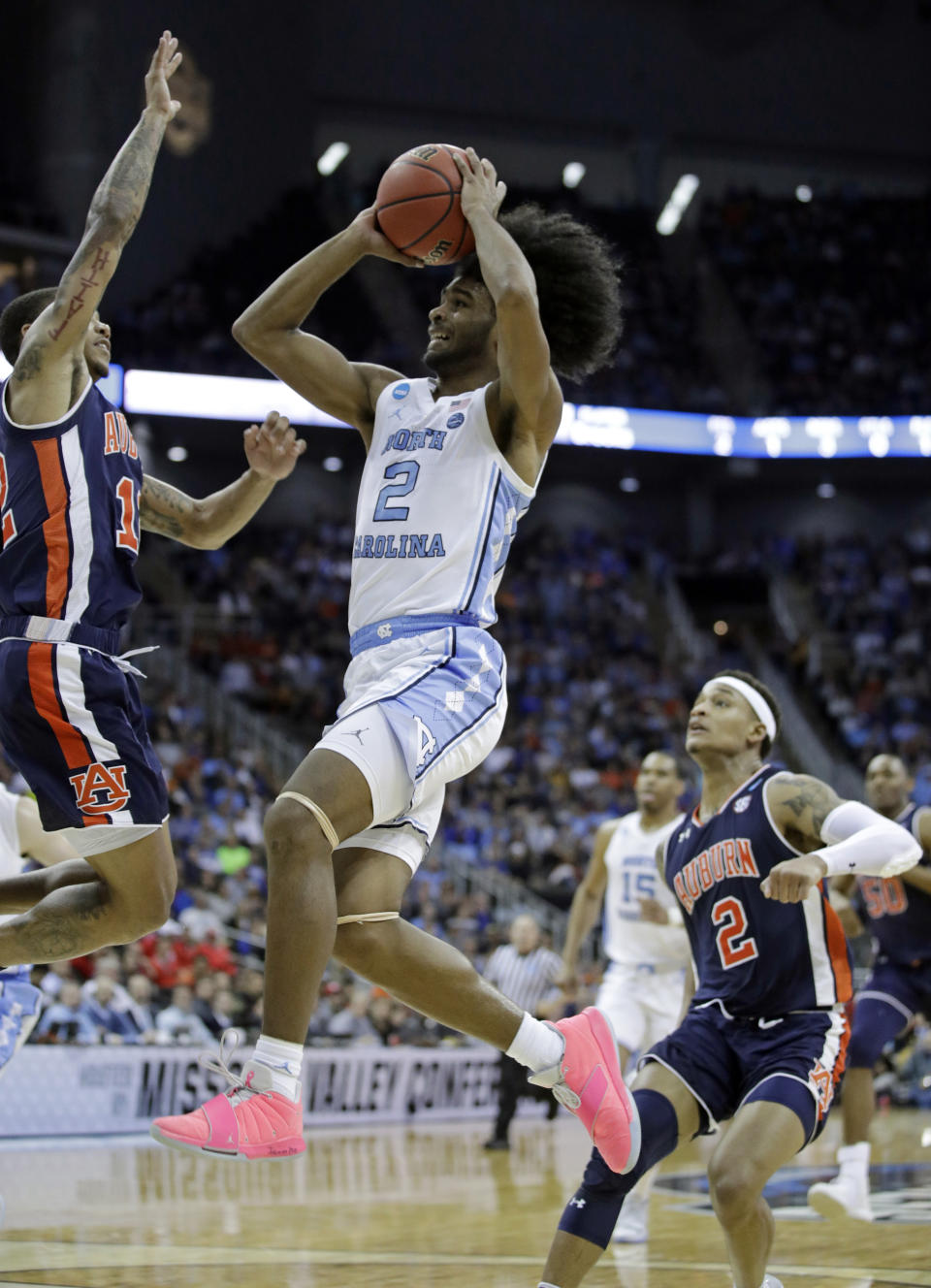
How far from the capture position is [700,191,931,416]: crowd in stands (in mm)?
27891

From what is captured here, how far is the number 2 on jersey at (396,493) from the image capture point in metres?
4.32

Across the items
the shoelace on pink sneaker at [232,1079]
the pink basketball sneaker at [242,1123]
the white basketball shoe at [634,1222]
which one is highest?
the shoelace on pink sneaker at [232,1079]

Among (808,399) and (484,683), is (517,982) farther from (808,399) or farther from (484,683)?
(808,399)

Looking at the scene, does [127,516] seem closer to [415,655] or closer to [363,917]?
[415,655]

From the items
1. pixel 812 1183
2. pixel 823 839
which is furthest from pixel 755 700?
pixel 812 1183

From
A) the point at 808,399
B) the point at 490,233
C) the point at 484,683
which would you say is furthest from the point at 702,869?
the point at 808,399

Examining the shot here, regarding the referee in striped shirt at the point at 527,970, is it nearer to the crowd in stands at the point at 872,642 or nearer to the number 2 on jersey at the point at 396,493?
the number 2 on jersey at the point at 396,493

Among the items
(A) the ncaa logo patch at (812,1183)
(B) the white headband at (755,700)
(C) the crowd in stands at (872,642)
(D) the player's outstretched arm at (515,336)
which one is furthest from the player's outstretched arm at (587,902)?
(C) the crowd in stands at (872,642)

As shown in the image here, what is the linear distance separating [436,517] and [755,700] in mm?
1962

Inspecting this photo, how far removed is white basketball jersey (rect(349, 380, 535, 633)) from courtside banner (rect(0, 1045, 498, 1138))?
649cm

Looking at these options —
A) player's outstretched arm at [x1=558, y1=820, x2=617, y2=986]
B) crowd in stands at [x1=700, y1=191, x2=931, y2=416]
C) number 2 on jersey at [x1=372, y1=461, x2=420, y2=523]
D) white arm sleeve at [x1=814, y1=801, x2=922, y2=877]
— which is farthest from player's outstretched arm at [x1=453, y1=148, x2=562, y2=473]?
crowd in stands at [x1=700, y1=191, x2=931, y2=416]

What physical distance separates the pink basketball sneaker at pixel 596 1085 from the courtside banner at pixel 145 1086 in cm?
592

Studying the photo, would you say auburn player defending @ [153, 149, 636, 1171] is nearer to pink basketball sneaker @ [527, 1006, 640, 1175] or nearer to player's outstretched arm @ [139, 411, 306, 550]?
pink basketball sneaker @ [527, 1006, 640, 1175]

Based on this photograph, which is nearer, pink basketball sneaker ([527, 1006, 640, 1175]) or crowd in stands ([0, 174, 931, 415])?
pink basketball sneaker ([527, 1006, 640, 1175])
